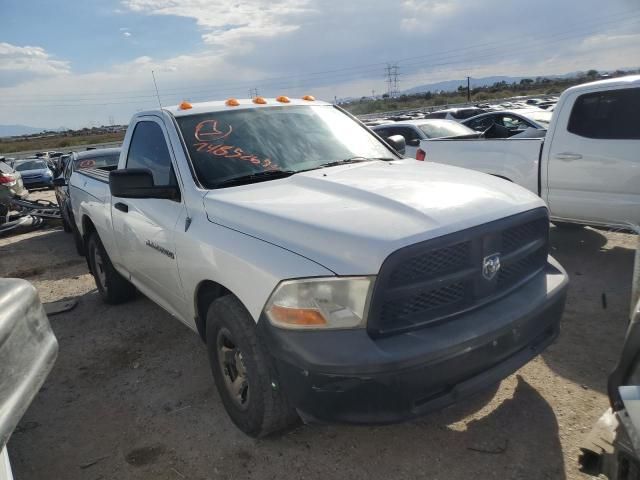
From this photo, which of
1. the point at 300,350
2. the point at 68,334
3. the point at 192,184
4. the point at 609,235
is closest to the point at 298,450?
the point at 300,350

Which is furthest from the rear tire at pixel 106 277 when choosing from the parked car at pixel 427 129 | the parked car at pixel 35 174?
the parked car at pixel 35 174

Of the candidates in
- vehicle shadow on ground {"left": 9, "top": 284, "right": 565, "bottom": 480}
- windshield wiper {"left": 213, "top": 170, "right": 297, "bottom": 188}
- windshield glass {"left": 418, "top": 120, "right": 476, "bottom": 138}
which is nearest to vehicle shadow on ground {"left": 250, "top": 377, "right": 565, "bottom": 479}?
vehicle shadow on ground {"left": 9, "top": 284, "right": 565, "bottom": 480}

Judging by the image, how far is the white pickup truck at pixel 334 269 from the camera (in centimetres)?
214

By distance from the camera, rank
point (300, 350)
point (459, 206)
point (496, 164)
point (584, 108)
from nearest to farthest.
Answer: point (300, 350)
point (459, 206)
point (584, 108)
point (496, 164)

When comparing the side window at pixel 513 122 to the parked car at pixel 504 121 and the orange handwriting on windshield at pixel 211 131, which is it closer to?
the parked car at pixel 504 121

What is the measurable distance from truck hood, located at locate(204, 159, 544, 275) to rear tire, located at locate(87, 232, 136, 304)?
273cm

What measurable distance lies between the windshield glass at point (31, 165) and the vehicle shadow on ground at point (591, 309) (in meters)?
21.5

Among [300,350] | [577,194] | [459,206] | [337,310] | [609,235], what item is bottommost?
[609,235]

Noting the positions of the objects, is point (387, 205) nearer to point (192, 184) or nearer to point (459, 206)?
point (459, 206)

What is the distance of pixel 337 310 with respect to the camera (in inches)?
85.5

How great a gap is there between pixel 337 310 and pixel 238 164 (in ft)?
4.75

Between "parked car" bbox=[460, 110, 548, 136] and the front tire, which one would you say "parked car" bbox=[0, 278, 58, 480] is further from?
"parked car" bbox=[460, 110, 548, 136]

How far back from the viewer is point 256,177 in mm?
3145

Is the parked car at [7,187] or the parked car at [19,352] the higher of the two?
the parked car at [19,352]
